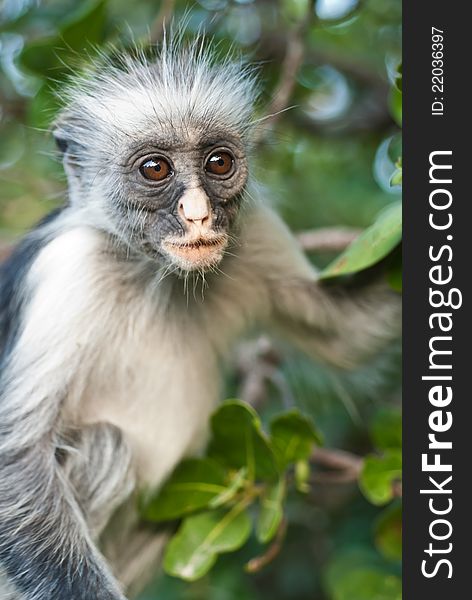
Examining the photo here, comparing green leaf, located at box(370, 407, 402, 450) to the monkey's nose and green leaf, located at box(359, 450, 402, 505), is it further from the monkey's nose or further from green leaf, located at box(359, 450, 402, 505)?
the monkey's nose

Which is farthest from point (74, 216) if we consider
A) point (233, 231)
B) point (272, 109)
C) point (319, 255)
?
point (319, 255)

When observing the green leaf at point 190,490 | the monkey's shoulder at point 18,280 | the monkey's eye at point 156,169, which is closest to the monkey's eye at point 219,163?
the monkey's eye at point 156,169

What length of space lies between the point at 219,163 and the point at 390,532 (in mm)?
1933

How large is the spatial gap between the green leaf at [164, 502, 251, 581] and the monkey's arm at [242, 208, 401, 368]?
46.5 inches

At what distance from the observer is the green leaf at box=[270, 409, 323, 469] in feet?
12.3

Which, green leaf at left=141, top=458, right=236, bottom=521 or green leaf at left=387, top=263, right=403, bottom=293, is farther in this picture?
green leaf at left=141, top=458, right=236, bottom=521

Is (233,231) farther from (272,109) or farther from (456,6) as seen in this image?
(456,6)

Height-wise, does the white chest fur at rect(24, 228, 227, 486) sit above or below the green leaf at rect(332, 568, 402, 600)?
above

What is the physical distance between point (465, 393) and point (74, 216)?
6.34ft

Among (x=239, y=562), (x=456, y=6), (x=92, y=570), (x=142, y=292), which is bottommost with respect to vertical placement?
(x=92, y=570)

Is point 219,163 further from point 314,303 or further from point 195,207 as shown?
point 314,303

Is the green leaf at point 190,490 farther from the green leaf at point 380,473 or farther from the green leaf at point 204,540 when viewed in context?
the green leaf at point 380,473

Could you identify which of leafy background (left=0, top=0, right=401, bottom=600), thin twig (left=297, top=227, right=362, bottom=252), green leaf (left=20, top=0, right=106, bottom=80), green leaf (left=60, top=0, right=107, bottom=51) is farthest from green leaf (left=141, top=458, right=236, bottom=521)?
green leaf (left=60, top=0, right=107, bottom=51)

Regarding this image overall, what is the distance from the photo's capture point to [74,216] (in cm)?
390
